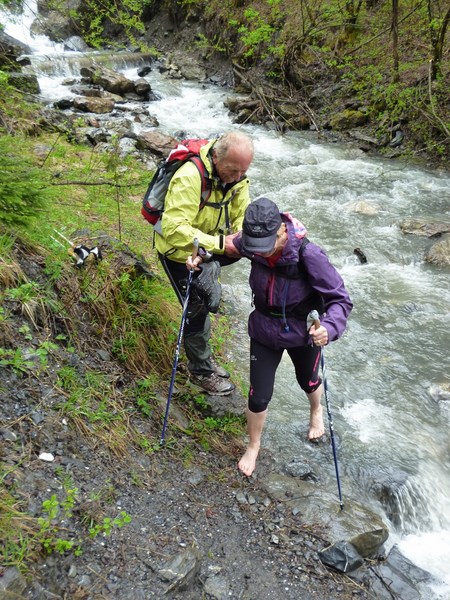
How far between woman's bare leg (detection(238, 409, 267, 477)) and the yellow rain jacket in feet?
4.79

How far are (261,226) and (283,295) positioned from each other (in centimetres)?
60

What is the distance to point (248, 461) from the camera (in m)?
4.11

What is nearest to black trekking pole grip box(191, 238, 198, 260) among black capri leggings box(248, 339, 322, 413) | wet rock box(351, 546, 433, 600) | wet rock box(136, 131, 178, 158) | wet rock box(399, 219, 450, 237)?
black capri leggings box(248, 339, 322, 413)

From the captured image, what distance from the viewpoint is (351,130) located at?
49.0ft

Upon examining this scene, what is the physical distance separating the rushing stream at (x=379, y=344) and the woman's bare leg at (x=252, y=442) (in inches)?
18.7

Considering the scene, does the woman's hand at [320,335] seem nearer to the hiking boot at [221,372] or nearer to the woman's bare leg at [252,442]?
the woman's bare leg at [252,442]

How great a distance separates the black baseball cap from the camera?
308 cm

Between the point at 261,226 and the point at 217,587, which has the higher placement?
the point at 261,226

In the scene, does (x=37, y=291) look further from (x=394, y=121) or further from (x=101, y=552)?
(x=394, y=121)

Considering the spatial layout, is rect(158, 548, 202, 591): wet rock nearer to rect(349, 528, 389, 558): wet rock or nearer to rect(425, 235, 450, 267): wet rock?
rect(349, 528, 389, 558): wet rock

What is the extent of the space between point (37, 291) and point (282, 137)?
1252cm

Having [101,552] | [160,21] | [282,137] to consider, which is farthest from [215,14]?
[101,552]

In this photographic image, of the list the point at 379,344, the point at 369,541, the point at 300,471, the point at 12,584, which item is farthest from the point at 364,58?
the point at 12,584

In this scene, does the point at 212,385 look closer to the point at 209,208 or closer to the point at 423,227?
the point at 209,208
